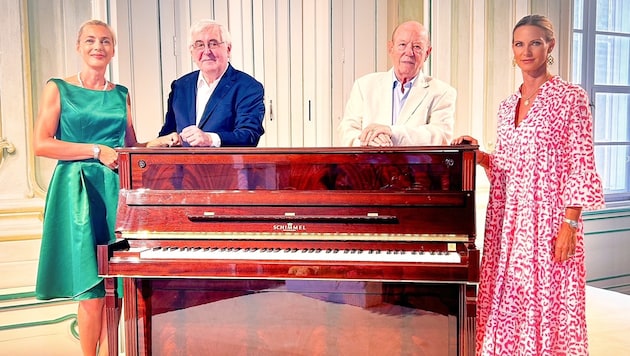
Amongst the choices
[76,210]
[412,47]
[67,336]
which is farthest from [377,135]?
[67,336]

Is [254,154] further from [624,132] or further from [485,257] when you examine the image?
[624,132]

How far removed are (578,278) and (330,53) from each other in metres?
2.01

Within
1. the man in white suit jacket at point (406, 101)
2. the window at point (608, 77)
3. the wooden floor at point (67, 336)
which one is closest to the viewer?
the man in white suit jacket at point (406, 101)

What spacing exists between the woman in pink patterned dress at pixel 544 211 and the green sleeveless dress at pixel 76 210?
1591 mm

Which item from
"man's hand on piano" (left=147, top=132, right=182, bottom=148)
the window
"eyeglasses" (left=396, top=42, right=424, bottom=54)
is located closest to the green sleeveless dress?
"man's hand on piano" (left=147, top=132, right=182, bottom=148)

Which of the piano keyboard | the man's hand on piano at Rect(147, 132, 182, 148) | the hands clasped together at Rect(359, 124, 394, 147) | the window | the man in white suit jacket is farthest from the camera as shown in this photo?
the window

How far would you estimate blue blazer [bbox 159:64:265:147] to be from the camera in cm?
260

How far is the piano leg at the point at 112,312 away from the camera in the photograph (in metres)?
2.12

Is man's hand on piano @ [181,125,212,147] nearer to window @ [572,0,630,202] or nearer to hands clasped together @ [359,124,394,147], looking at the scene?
hands clasped together @ [359,124,394,147]

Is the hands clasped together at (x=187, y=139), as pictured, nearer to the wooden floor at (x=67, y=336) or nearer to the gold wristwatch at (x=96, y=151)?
the gold wristwatch at (x=96, y=151)

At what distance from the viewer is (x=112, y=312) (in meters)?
2.14

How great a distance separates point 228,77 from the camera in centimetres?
266

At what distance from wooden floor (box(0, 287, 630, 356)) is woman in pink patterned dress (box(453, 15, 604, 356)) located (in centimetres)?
132

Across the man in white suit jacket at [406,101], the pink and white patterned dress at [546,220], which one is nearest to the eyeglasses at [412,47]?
the man in white suit jacket at [406,101]
